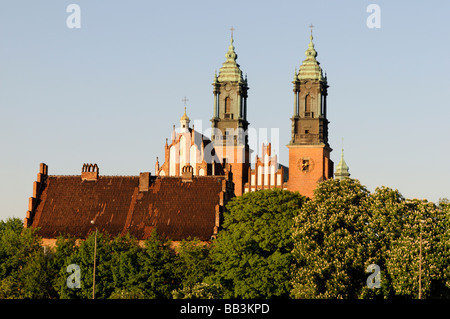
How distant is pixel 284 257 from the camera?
257 feet

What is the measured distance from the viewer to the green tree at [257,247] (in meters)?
78.1

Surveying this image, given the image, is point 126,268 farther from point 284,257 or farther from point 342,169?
point 342,169

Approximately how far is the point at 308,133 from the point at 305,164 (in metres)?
4.04

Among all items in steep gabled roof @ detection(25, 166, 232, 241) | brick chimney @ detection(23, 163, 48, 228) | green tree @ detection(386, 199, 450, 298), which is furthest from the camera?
brick chimney @ detection(23, 163, 48, 228)

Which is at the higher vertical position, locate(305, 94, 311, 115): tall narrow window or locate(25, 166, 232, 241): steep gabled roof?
locate(305, 94, 311, 115): tall narrow window

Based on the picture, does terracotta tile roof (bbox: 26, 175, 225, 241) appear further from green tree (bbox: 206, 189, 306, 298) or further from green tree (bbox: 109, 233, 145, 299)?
green tree (bbox: 109, 233, 145, 299)

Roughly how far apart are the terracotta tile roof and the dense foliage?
4.37m

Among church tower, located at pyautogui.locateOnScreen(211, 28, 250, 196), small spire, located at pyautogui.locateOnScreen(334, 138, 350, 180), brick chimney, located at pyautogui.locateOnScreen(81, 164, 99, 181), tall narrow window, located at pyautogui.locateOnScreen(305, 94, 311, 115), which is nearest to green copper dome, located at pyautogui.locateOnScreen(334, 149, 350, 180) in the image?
small spire, located at pyautogui.locateOnScreen(334, 138, 350, 180)

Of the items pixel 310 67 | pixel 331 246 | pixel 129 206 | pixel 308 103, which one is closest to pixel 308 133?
pixel 308 103

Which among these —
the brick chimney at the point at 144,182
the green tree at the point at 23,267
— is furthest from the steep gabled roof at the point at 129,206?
the green tree at the point at 23,267

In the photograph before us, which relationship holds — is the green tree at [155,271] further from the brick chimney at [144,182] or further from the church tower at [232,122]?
the church tower at [232,122]

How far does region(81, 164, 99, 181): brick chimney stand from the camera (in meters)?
95.1
